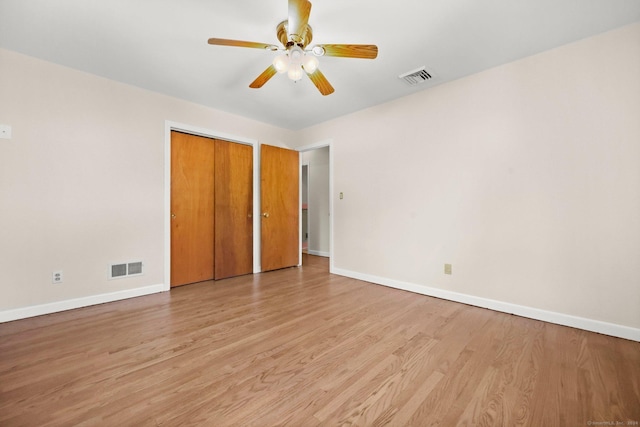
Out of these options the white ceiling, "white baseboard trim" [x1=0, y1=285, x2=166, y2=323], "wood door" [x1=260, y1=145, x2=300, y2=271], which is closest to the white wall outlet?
the white ceiling

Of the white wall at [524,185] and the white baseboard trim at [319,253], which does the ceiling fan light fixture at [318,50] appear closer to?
the white wall at [524,185]

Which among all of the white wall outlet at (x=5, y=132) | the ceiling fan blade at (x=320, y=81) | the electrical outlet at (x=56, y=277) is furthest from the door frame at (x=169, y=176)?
the ceiling fan blade at (x=320, y=81)

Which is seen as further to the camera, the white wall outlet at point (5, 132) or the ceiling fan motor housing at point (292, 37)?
the white wall outlet at point (5, 132)

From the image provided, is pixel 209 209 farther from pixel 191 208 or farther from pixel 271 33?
pixel 271 33

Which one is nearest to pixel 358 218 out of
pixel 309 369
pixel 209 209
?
pixel 209 209

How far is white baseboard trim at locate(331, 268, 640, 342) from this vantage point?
200cm

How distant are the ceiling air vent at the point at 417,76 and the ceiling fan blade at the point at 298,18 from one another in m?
1.41

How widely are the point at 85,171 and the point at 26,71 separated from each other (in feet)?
3.29

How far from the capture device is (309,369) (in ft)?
5.23

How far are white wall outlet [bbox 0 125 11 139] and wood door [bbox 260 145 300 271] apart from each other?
8.70ft

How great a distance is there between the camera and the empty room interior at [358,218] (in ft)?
4.72

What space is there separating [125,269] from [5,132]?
1.66 metres

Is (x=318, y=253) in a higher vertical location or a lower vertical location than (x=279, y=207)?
lower

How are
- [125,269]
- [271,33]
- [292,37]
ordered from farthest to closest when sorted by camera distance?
[125,269], [271,33], [292,37]
